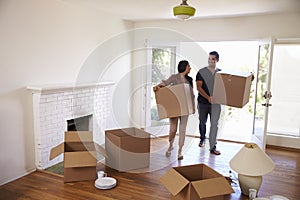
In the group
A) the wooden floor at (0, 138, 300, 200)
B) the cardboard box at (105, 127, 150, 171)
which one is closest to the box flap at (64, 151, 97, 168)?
the wooden floor at (0, 138, 300, 200)

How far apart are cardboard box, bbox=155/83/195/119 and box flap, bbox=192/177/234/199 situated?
107 centimetres

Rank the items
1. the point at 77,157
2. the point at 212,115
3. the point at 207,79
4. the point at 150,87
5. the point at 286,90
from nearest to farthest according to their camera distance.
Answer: the point at 77,157 → the point at 207,79 → the point at 212,115 → the point at 286,90 → the point at 150,87

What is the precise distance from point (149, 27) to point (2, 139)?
2989 mm

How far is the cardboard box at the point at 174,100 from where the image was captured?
288 cm

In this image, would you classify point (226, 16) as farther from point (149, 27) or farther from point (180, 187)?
point (180, 187)

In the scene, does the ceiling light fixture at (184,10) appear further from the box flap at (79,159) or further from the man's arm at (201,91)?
the box flap at (79,159)

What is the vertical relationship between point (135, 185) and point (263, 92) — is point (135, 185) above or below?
below

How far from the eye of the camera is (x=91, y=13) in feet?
11.6

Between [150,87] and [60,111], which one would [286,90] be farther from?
[60,111]

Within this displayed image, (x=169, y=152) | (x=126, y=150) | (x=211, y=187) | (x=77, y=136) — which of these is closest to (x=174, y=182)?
(x=211, y=187)

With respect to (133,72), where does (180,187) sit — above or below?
below

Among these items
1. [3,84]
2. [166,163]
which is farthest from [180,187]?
[3,84]

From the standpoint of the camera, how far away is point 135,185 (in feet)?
8.47

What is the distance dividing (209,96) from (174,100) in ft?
2.26
